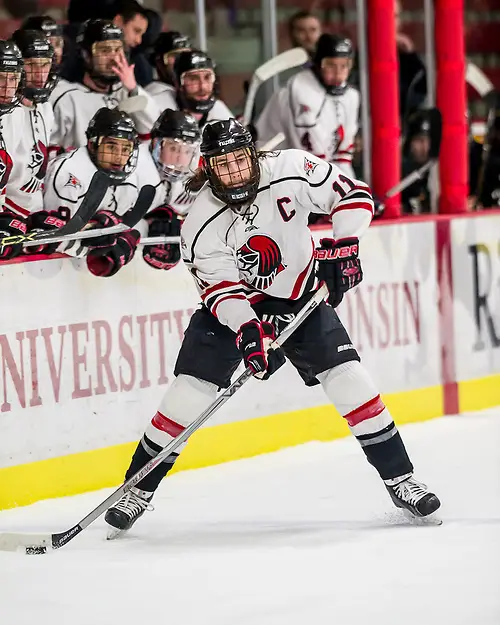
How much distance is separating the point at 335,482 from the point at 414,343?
4.19 ft

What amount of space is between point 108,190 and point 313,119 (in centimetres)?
137

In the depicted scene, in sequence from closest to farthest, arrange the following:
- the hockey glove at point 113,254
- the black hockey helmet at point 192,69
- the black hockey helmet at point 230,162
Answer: the black hockey helmet at point 230,162 < the hockey glove at point 113,254 < the black hockey helmet at point 192,69

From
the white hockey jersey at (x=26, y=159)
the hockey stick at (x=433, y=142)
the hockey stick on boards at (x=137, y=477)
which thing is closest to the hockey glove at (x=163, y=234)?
the white hockey jersey at (x=26, y=159)

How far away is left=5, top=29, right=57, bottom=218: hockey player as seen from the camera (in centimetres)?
461

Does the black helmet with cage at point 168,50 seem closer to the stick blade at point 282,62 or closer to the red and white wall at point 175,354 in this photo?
the stick blade at point 282,62

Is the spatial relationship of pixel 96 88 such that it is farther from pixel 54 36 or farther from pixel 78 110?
pixel 54 36

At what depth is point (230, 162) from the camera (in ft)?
12.4

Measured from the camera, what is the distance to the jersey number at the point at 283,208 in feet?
12.9

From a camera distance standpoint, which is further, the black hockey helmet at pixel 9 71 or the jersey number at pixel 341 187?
the black hockey helmet at pixel 9 71

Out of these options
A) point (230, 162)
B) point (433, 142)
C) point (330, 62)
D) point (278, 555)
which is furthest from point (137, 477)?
point (433, 142)

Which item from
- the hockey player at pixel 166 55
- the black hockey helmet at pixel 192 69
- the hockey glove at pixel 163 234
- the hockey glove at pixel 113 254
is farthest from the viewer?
the hockey player at pixel 166 55

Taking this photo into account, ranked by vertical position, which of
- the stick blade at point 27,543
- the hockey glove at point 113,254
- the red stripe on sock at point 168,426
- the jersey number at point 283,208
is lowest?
the stick blade at point 27,543

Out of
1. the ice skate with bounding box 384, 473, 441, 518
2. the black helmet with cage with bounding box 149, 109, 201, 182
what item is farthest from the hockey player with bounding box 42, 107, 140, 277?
the ice skate with bounding box 384, 473, 441, 518

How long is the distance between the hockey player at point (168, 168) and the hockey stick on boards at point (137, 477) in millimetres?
950
